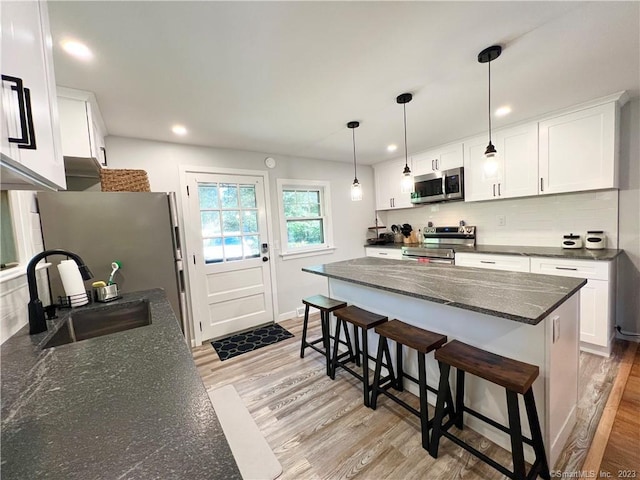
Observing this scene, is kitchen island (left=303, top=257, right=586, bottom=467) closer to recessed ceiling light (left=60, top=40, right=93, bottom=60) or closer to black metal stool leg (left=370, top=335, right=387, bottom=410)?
black metal stool leg (left=370, top=335, right=387, bottom=410)

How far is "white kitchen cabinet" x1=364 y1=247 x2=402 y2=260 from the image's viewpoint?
4.17 metres

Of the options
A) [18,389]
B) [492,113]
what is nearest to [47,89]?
[18,389]

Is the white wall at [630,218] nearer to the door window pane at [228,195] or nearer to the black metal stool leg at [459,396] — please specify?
the black metal stool leg at [459,396]

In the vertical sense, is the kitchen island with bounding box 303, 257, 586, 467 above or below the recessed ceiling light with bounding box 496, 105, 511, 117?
below

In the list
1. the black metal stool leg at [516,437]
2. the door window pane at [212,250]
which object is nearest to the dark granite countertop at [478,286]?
the black metal stool leg at [516,437]

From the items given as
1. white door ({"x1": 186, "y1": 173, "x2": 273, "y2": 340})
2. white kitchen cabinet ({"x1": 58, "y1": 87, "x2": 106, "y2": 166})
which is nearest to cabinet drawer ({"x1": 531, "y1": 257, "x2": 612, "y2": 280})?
white door ({"x1": 186, "y1": 173, "x2": 273, "y2": 340})

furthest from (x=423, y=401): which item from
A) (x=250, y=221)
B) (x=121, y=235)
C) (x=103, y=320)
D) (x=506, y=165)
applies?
(x=506, y=165)

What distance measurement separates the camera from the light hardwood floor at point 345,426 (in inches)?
57.4

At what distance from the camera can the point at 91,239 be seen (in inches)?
76.5

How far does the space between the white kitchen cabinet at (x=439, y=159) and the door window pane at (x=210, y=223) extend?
291cm

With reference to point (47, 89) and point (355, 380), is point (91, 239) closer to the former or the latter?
point (47, 89)

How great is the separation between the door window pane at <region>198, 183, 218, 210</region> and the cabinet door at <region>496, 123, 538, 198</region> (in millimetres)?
3417

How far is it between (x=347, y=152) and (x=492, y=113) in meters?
1.77

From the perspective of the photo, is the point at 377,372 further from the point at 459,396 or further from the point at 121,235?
the point at 121,235
